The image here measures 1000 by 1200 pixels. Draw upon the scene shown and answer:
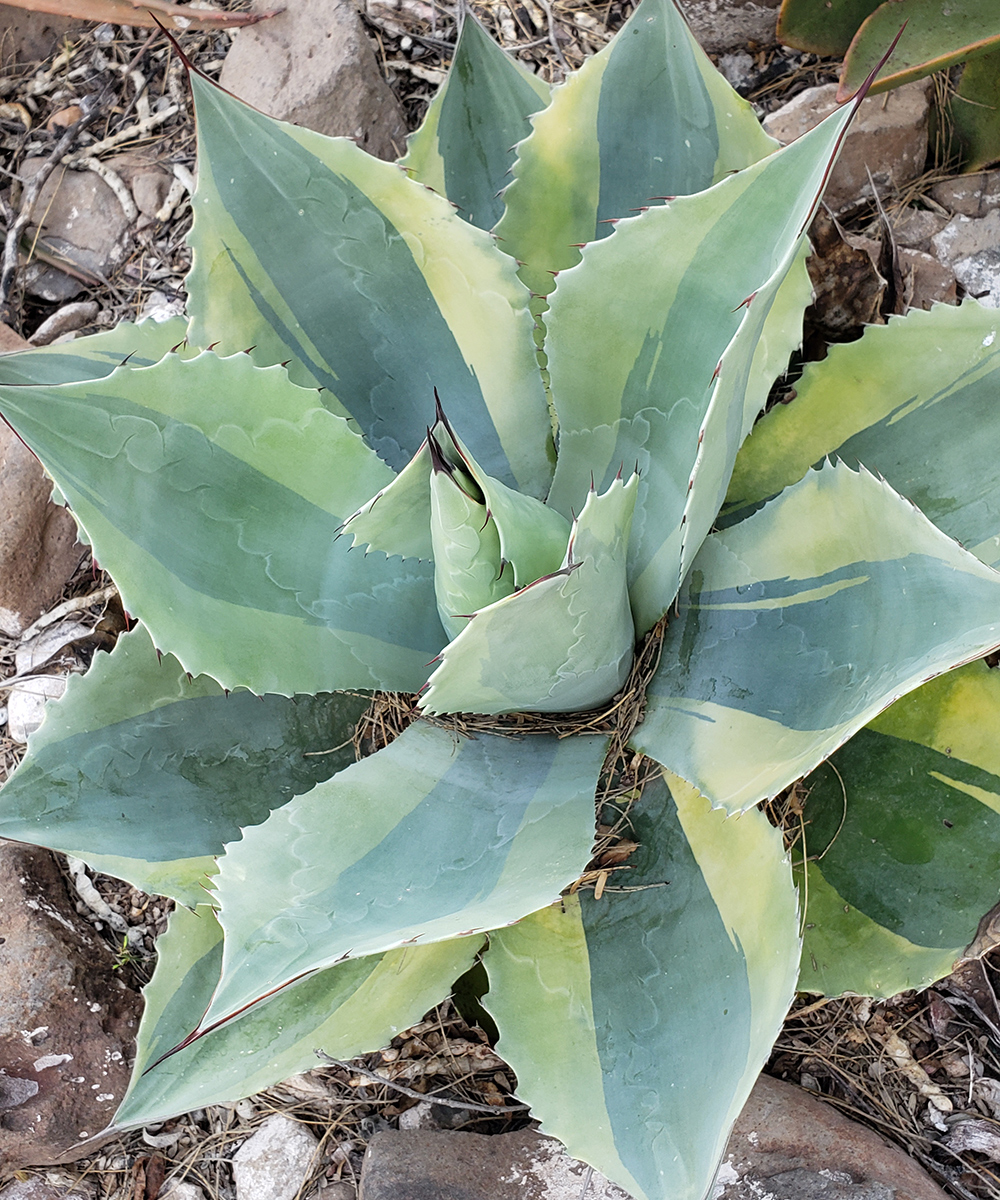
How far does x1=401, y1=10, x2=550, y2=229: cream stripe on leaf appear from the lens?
1203 millimetres

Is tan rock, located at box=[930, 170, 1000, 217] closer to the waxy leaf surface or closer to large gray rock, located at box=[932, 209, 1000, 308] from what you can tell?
large gray rock, located at box=[932, 209, 1000, 308]

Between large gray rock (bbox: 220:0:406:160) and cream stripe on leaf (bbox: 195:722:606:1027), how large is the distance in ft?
3.65

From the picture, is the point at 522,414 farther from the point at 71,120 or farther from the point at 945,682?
the point at 71,120

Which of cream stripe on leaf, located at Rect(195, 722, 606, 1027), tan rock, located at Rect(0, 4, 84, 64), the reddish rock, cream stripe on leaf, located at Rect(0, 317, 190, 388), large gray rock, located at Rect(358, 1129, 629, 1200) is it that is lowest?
large gray rock, located at Rect(358, 1129, 629, 1200)

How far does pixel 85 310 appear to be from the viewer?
179 cm

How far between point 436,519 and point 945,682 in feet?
1.95

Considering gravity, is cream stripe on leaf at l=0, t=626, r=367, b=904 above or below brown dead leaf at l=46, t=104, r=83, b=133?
below

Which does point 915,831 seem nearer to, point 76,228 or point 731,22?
point 731,22

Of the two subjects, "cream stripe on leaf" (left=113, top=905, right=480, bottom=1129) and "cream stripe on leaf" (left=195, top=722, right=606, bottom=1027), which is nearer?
"cream stripe on leaf" (left=195, top=722, right=606, bottom=1027)

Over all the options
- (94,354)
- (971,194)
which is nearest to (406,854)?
(94,354)

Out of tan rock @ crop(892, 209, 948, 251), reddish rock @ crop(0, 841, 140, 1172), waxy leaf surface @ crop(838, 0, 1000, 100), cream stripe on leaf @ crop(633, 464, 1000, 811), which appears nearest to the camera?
cream stripe on leaf @ crop(633, 464, 1000, 811)

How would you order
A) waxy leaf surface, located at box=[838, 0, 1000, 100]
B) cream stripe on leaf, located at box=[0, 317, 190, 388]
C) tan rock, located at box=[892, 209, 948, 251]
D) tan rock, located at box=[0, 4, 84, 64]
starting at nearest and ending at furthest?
cream stripe on leaf, located at box=[0, 317, 190, 388] → waxy leaf surface, located at box=[838, 0, 1000, 100] → tan rock, located at box=[892, 209, 948, 251] → tan rock, located at box=[0, 4, 84, 64]

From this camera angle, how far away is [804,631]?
90 cm

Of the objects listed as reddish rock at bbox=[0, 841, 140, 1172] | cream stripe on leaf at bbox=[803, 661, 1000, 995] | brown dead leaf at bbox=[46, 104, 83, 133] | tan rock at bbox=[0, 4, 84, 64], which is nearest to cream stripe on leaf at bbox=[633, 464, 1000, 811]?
cream stripe on leaf at bbox=[803, 661, 1000, 995]
